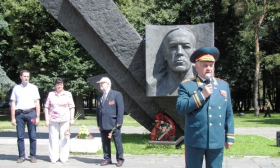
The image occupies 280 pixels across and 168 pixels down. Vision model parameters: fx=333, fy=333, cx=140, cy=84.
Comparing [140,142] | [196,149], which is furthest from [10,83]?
[196,149]

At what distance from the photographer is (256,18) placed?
883 inches

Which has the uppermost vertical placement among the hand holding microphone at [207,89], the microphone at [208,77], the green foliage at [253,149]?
the microphone at [208,77]

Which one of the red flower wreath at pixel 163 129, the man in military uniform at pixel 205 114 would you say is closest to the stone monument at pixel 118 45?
the red flower wreath at pixel 163 129

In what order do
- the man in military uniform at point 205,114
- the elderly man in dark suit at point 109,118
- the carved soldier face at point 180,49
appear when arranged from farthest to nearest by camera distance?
the carved soldier face at point 180,49 < the elderly man in dark suit at point 109,118 < the man in military uniform at point 205,114

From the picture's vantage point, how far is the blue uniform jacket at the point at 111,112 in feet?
19.2

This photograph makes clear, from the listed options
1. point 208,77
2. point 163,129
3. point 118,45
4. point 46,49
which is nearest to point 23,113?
point 118,45

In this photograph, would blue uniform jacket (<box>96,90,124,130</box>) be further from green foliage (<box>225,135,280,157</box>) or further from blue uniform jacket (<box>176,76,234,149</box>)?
blue uniform jacket (<box>176,76,234,149</box>)

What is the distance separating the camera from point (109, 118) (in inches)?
231

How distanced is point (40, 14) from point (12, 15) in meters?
1.57

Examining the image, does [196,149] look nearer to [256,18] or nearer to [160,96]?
[160,96]

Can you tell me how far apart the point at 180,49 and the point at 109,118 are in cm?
218

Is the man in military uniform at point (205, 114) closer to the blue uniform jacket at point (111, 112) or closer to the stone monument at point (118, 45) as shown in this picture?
the blue uniform jacket at point (111, 112)

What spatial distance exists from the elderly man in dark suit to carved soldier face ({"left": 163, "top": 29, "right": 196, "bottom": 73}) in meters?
1.63

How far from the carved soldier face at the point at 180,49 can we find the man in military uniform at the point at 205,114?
3.55 m
